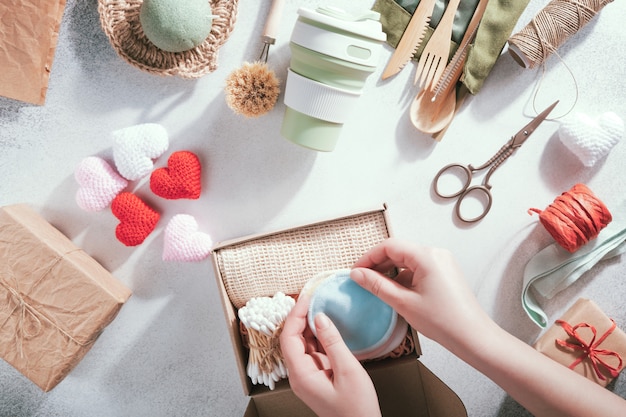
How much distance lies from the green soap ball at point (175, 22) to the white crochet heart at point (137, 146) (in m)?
0.15

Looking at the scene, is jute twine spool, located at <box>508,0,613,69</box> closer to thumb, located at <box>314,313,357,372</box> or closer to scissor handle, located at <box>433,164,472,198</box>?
scissor handle, located at <box>433,164,472,198</box>

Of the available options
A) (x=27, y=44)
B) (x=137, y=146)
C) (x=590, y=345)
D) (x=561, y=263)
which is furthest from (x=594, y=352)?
(x=27, y=44)

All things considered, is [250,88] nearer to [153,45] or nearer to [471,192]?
[153,45]

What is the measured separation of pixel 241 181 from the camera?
2.89 ft

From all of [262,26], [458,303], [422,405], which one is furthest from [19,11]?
[422,405]

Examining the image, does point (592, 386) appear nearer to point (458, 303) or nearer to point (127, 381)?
point (458, 303)

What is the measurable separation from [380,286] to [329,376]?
0.48 feet

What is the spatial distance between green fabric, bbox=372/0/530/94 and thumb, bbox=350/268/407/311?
1.24ft

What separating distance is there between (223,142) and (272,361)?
1.31ft

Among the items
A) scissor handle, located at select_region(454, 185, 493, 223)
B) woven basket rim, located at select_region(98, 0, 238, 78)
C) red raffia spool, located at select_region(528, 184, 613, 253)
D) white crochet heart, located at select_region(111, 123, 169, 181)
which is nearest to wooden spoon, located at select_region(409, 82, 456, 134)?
scissor handle, located at select_region(454, 185, 493, 223)

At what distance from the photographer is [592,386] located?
61cm

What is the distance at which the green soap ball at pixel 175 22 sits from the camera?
722 millimetres

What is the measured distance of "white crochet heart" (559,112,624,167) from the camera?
83cm

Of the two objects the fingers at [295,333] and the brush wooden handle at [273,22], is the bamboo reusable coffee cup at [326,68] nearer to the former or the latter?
the brush wooden handle at [273,22]
